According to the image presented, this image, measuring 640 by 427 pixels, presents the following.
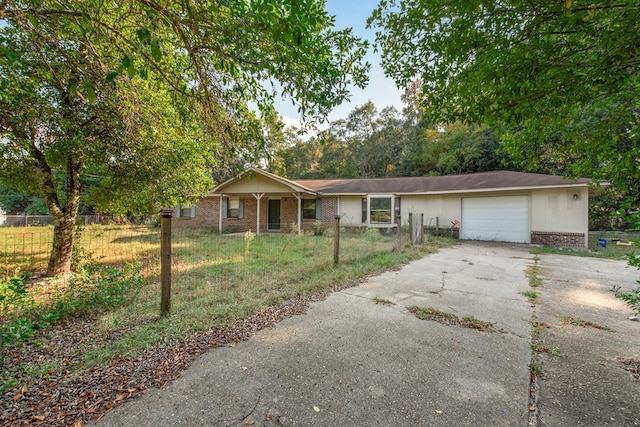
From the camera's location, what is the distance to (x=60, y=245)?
5.59 metres

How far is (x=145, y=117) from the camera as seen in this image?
466 centimetres

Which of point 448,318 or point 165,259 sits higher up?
point 165,259

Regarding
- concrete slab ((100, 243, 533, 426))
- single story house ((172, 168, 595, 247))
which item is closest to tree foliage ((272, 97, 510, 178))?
single story house ((172, 168, 595, 247))

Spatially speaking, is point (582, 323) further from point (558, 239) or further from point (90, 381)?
point (558, 239)

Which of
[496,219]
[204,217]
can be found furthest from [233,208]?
[496,219]

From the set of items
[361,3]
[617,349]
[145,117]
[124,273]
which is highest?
[361,3]

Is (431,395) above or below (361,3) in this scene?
below

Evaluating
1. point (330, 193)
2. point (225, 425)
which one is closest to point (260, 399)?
point (225, 425)

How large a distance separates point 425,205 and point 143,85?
13094 millimetres

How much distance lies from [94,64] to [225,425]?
456 cm

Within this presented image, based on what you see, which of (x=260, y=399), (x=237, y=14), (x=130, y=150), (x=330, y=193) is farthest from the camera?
(x=330, y=193)

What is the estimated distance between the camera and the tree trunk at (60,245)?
5559 millimetres

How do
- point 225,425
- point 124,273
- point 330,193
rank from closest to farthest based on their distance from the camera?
point 225,425
point 124,273
point 330,193

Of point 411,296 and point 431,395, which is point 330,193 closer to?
point 411,296
